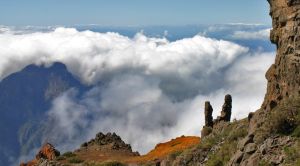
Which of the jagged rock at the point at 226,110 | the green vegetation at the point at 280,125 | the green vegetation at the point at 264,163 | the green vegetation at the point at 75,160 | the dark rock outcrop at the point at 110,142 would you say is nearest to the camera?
the green vegetation at the point at 264,163

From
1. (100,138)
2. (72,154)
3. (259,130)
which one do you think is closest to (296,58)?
(259,130)

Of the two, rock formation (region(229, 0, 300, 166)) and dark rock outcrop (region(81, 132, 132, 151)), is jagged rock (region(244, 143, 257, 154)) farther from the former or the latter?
dark rock outcrop (region(81, 132, 132, 151))

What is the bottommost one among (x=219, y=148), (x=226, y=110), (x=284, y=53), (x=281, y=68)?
(x=219, y=148)

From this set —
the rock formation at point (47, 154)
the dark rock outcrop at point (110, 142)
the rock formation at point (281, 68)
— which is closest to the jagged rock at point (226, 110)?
the dark rock outcrop at point (110, 142)

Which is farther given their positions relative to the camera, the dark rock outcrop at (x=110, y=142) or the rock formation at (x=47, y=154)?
the dark rock outcrop at (x=110, y=142)

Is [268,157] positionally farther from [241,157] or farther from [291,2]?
[291,2]

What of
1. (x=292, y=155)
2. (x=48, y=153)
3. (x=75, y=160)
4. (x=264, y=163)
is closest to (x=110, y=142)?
(x=48, y=153)

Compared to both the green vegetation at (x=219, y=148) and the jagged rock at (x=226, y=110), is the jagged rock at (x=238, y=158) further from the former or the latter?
the jagged rock at (x=226, y=110)

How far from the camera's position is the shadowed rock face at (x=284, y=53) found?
41.4 meters

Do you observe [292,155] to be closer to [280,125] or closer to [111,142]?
[280,125]

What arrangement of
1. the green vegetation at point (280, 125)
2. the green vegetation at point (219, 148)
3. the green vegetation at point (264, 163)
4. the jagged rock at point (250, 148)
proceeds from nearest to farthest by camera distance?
1. the green vegetation at point (264, 163)
2. the jagged rock at point (250, 148)
3. the green vegetation at point (280, 125)
4. the green vegetation at point (219, 148)

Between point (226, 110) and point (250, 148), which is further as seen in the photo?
point (226, 110)

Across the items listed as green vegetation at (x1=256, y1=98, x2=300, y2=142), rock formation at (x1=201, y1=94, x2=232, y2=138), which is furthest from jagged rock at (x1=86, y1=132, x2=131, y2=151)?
green vegetation at (x1=256, y1=98, x2=300, y2=142)

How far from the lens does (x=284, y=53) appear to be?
42.9 meters
